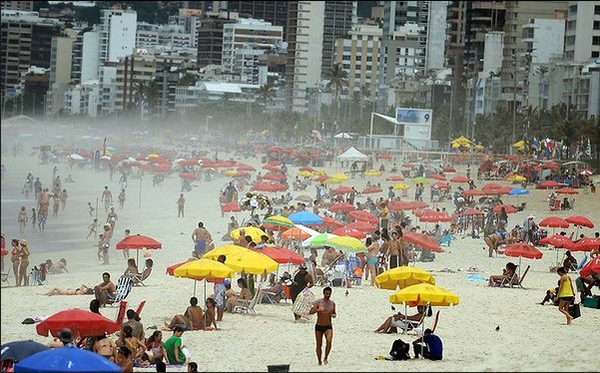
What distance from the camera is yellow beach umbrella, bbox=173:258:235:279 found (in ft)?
54.5

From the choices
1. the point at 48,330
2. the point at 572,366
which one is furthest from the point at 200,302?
the point at 572,366

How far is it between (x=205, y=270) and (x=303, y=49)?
15161 centimetres

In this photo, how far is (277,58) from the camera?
18388cm

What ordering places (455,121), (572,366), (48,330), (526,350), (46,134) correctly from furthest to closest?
1. (46,134)
2. (455,121)
3. (526,350)
4. (48,330)
5. (572,366)

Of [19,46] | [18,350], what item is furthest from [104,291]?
[19,46]

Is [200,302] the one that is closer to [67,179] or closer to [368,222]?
[368,222]

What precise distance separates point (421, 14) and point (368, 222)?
136296 mm

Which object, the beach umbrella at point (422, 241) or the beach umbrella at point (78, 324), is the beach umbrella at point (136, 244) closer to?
the beach umbrella at point (422, 241)

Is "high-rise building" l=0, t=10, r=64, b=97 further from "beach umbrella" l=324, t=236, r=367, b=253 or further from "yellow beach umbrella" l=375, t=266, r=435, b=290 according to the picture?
"yellow beach umbrella" l=375, t=266, r=435, b=290

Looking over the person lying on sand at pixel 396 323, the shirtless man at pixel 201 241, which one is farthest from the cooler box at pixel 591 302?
the shirtless man at pixel 201 241

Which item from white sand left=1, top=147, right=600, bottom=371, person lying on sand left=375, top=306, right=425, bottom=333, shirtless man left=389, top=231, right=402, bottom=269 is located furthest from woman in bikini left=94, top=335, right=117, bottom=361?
shirtless man left=389, top=231, right=402, bottom=269

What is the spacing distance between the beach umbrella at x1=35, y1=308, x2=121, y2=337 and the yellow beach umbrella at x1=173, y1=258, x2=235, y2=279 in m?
2.56

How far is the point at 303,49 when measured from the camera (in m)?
167

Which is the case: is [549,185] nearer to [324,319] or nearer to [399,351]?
[399,351]
